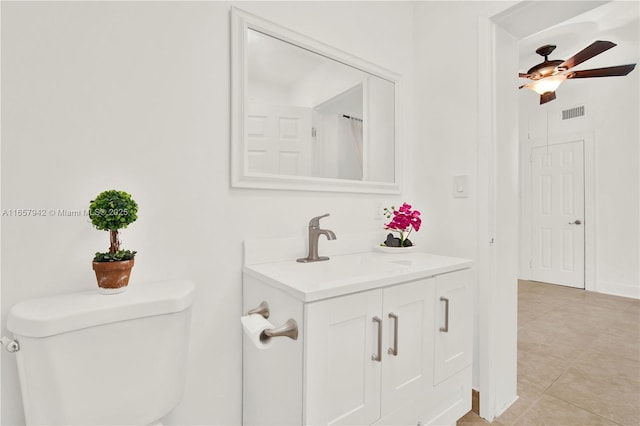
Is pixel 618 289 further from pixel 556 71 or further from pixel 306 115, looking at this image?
pixel 306 115

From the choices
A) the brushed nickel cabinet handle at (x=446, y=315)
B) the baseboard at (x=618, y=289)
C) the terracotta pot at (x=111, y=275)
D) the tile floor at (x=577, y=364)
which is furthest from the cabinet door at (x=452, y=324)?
the baseboard at (x=618, y=289)

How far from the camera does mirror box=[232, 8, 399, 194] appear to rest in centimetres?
123

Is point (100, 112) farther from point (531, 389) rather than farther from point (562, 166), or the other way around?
point (562, 166)

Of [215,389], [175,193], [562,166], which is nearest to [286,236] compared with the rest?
[175,193]

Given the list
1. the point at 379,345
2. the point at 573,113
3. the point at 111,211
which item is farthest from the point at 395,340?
the point at 573,113

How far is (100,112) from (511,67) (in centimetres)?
190

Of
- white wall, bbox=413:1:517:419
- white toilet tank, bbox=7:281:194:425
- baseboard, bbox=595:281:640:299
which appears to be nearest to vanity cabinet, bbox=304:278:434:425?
white toilet tank, bbox=7:281:194:425

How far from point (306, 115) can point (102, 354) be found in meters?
1.16

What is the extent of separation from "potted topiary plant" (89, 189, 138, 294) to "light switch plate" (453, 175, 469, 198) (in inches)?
59.0

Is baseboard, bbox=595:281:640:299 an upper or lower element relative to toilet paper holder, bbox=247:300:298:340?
lower

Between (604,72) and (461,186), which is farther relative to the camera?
(604,72)

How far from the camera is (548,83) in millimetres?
2832

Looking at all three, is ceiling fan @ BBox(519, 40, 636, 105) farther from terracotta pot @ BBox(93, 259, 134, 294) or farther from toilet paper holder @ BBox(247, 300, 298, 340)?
terracotta pot @ BBox(93, 259, 134, 294)

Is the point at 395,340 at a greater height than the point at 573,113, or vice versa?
the point at 573,113
